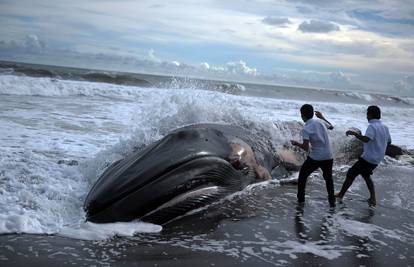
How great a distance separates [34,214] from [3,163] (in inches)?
116

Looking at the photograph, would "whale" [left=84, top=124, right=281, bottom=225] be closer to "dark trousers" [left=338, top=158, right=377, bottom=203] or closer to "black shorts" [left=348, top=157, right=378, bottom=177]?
"dark trousers" [left=338, top=158, right=377, bottom=203]

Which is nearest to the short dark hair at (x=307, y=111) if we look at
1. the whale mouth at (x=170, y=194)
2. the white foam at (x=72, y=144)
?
the whale mouth at (x=170, y=194)

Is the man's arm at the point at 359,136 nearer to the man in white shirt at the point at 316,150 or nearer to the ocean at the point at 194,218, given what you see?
the man in white shirt at the point at 316,150

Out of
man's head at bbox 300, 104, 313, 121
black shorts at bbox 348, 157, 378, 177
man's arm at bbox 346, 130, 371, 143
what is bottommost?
black shorts at bbox 348, 157, 378, 177

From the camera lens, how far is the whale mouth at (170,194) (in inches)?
217

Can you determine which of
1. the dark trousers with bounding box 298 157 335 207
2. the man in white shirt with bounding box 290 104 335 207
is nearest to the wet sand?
the dark trousers with bounding box 298 157 335 207

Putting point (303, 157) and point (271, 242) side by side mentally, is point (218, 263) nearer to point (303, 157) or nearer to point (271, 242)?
point (271, 242)

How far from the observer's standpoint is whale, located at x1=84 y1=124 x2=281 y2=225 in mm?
5559

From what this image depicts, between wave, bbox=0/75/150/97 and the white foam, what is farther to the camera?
wave, bbox=0/75/150/97

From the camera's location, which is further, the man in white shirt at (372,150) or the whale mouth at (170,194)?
the man in white shirt at (372,150)

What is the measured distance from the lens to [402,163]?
12.2m

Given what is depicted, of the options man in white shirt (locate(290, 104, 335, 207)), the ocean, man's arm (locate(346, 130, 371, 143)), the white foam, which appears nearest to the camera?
the ocean

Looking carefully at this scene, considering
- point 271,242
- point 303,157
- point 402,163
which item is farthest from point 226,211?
Answer: point 402,163

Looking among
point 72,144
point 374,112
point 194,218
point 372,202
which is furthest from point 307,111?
point 72,144
